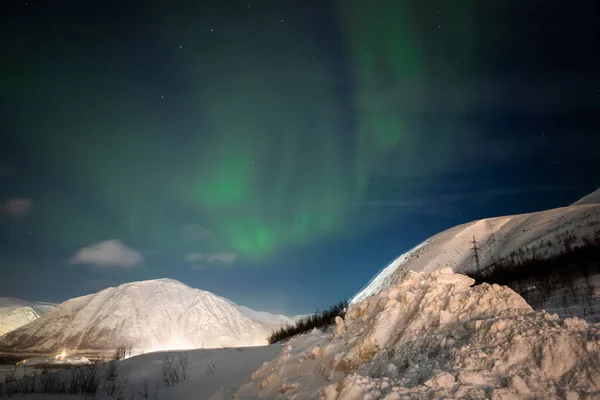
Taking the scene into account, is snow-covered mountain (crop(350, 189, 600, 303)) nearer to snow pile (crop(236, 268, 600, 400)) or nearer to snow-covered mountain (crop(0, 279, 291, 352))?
snow pile (crop(236, 268, 600, 400))

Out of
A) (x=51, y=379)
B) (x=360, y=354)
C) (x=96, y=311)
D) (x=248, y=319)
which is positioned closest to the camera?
(x=360, y=354)

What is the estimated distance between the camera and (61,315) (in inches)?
7008

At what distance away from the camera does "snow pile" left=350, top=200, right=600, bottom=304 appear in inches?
1426

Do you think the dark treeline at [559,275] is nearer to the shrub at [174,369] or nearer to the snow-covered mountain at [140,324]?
the shrub at [174,369]

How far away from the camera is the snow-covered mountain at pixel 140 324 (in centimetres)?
15162

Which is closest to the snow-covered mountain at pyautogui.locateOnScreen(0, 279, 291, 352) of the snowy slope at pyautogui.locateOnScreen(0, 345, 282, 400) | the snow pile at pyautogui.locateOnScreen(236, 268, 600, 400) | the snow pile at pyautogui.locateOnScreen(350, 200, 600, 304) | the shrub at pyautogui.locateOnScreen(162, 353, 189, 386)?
the snow pile at pyautogui.locateOnScreen(350, 200, 600, 304)

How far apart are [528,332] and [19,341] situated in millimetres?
212987

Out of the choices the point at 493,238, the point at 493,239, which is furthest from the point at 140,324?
the point at 493,239

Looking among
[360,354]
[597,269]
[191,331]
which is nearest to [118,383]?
[360,354]

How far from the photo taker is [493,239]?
50156 mm

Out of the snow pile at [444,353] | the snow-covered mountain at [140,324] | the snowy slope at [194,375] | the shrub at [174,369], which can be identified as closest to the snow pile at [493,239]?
the snowy slope at [194,375]

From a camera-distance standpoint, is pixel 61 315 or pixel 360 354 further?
pixel 61 315

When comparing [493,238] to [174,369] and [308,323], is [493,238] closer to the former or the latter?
[308,323]

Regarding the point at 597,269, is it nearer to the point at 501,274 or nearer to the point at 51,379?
the point at 501,274
